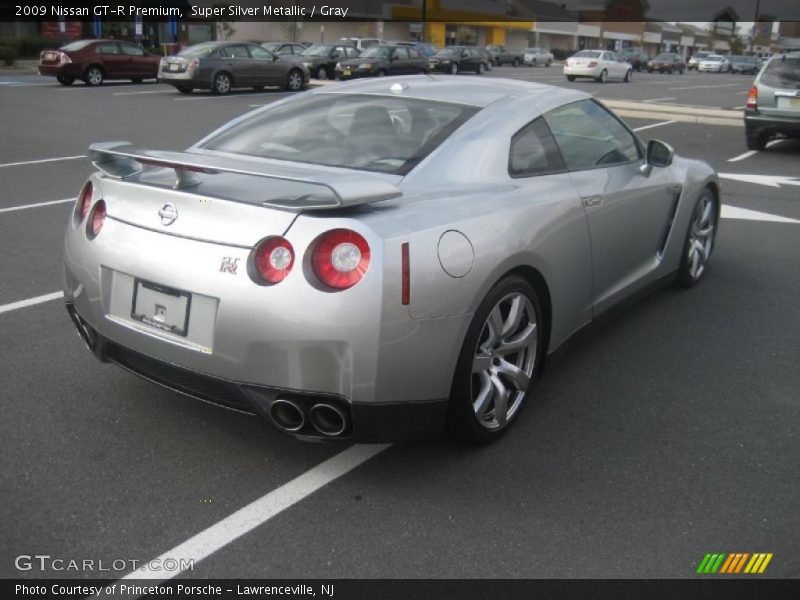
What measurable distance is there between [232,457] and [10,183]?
274 inches

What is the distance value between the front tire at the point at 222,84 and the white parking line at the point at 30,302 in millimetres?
19247

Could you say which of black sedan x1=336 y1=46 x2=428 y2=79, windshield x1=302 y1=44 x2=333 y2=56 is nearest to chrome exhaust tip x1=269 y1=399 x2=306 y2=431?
black sedan x1=336 y1=46 x2=428 y2=79

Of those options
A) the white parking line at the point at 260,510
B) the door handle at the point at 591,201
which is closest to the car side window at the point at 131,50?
the door handle at the point at 591,201

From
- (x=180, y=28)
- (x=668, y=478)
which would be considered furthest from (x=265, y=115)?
(x=180, y=28)

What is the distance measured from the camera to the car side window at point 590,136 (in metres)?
4.13

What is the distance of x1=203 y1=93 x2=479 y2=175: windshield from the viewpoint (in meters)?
3.61

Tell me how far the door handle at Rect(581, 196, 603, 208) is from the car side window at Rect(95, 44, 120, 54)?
24.7m

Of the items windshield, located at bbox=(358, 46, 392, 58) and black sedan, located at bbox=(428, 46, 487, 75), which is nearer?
windshield, located at bbox=(358, 46, 392, 58)

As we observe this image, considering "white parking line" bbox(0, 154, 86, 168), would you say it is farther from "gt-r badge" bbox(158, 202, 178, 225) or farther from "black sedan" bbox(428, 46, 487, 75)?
"black sedan" bbox(428, 46, 487, 75)

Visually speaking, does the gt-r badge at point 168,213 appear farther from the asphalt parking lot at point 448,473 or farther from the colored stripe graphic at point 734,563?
the colored stripe graphic at point 734,563

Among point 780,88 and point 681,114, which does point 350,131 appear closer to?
point 780,88

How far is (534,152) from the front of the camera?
3.88 metres

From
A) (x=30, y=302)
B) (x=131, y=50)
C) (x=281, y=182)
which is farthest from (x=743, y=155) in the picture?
(x=131, y=50)

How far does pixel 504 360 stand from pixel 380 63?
89.8 ft
